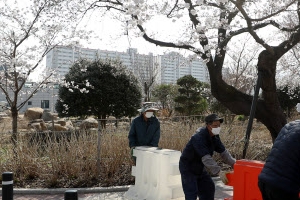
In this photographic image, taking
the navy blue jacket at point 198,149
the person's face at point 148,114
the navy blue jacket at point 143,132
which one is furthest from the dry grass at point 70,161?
the navy blue jacket at point 198,149

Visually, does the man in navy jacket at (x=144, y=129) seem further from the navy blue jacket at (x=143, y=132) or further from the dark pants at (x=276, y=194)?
the dark pants at (x=276, y=194)

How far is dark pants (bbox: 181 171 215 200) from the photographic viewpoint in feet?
15.6

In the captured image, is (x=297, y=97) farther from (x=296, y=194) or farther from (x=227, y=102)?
(x=296, y=194)

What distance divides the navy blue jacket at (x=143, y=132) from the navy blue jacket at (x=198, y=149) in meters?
Result: 1.85

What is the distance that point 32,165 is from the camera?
8047 mm

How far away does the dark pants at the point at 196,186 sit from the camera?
4.76 meters

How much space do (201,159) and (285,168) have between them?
1.75 m

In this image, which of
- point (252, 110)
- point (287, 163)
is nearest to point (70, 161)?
point (252, 110)

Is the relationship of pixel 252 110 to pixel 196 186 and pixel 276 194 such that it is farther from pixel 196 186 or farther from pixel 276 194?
pixel 276 194

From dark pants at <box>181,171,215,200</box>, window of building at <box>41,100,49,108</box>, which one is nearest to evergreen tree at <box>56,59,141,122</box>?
dark pants at <box>181,171,215,200</box>

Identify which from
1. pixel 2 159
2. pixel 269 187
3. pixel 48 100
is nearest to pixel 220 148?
pixel 269 187

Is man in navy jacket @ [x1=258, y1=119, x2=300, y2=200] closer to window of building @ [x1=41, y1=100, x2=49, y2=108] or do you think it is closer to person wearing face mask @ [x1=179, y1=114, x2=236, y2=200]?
person wearing face mask @ [x1=179, y1=114, x2=236, y2=200]

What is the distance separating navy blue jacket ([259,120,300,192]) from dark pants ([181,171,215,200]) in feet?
5.92

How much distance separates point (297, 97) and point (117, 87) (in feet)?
34.3
